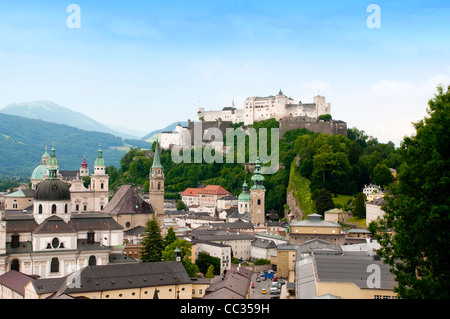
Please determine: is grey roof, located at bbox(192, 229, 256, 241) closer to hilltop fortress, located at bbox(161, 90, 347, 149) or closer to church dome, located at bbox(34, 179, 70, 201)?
church dome, located at bbox(34, 179, 70, 201)

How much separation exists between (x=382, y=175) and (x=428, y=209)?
66.8 m

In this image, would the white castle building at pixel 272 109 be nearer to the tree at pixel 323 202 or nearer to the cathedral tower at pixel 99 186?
the tree at pixel 323 202

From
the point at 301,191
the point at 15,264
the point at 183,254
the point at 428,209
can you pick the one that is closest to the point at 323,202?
the point at 301,191

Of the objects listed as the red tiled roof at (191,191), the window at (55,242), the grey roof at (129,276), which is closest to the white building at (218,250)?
the window at (55,242)

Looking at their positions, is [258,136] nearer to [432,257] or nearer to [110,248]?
[110,248]

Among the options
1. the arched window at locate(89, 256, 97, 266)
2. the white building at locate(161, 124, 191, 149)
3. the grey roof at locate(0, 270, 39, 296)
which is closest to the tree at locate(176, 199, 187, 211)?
the white building at locate(161, 124, 191, 149)

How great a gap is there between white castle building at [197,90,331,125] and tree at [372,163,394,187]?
35.1 metres

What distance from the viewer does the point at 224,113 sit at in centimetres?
13012

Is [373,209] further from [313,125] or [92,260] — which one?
[313,125]

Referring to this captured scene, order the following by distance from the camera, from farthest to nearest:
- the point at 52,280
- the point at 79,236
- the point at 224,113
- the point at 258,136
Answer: the point at 224,113 → the point at 258,136 → the point at 79,236 → the point at 52,280

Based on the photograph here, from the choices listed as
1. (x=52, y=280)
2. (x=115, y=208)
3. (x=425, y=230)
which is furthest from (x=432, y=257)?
(x=115, y=208)

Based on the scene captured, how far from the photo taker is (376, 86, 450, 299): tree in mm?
15930

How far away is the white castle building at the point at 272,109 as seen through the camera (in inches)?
4581

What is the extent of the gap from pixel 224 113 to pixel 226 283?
90166 millimetres
